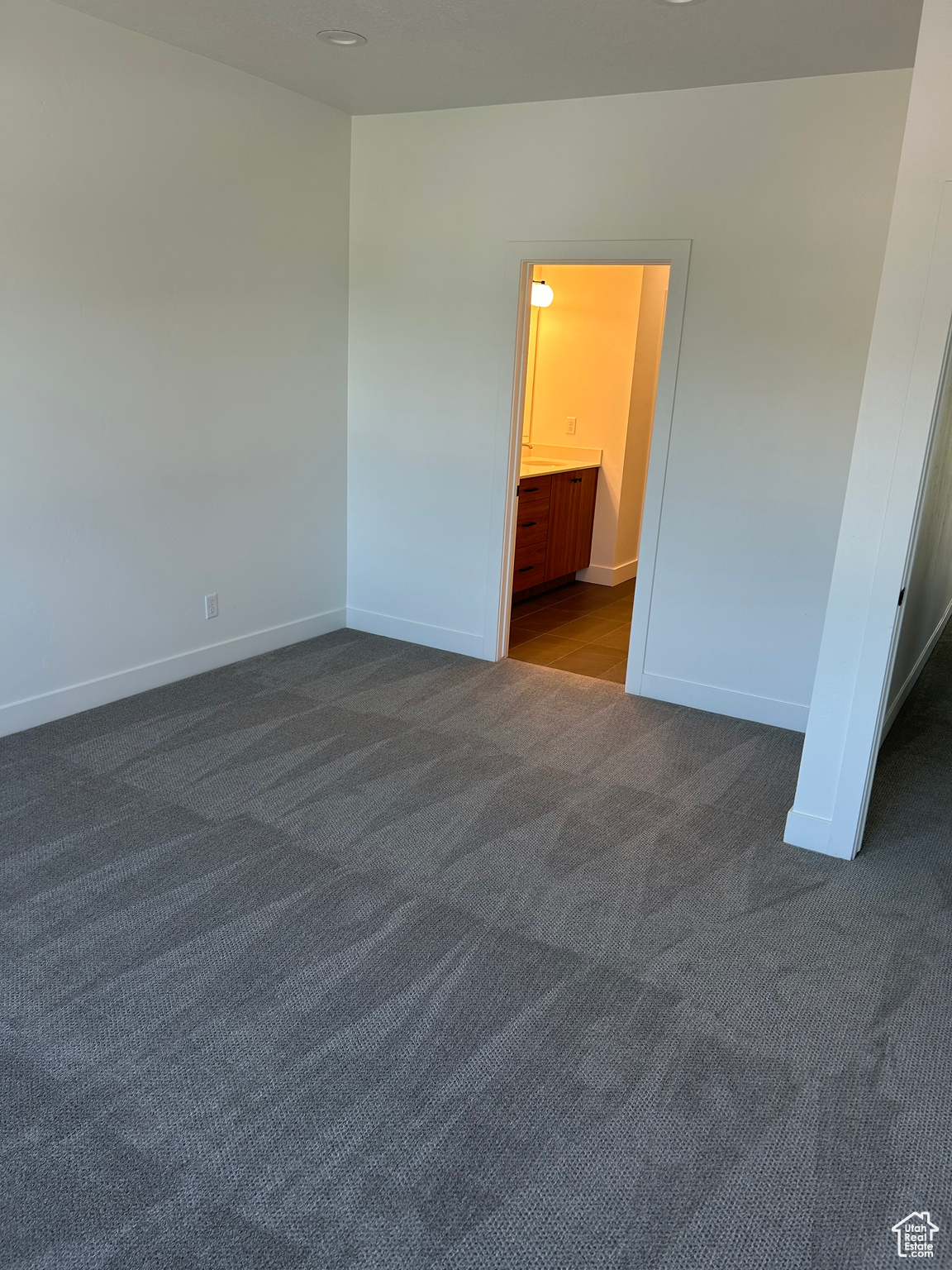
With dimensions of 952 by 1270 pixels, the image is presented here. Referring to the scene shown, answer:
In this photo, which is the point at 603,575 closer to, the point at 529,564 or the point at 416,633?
the point at 529,564

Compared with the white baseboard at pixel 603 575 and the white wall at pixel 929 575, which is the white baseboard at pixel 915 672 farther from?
the white baseboard at pixel 603 575

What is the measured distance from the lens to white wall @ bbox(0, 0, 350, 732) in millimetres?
3520

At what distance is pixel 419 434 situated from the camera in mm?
5059

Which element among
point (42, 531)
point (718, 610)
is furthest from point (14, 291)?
point (718, 610)

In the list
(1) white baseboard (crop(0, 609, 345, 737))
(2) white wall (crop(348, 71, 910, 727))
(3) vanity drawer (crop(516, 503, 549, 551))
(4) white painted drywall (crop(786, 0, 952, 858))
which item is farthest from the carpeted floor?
(3) vanity drawer (crop(516, 503, 549, 551))

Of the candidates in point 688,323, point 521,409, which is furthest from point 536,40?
point 521,409

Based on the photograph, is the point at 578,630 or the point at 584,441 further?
the point at 584,441

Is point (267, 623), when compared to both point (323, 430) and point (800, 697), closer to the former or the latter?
point (323, 430)

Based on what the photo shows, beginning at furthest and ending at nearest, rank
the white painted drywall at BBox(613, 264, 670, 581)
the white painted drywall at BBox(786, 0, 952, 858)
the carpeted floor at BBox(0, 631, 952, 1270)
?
the white painted drywall at BBox(613, 264, 670, 581)
the white painted drywall at BBox(786, 0, 952, 858)
the carpeted floor at BBox(0, 631, 952, 1270)

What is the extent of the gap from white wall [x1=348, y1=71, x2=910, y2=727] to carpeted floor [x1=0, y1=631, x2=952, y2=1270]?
2.73ft

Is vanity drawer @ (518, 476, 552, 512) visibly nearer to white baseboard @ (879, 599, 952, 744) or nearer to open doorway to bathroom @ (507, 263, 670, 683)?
open doorway to bathroom @ (507, 263, 670, 683)

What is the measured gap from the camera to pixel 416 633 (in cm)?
536

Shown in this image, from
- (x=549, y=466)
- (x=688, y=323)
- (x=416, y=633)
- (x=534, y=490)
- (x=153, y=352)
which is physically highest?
(x=688, y=323)

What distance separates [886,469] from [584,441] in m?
4.11
